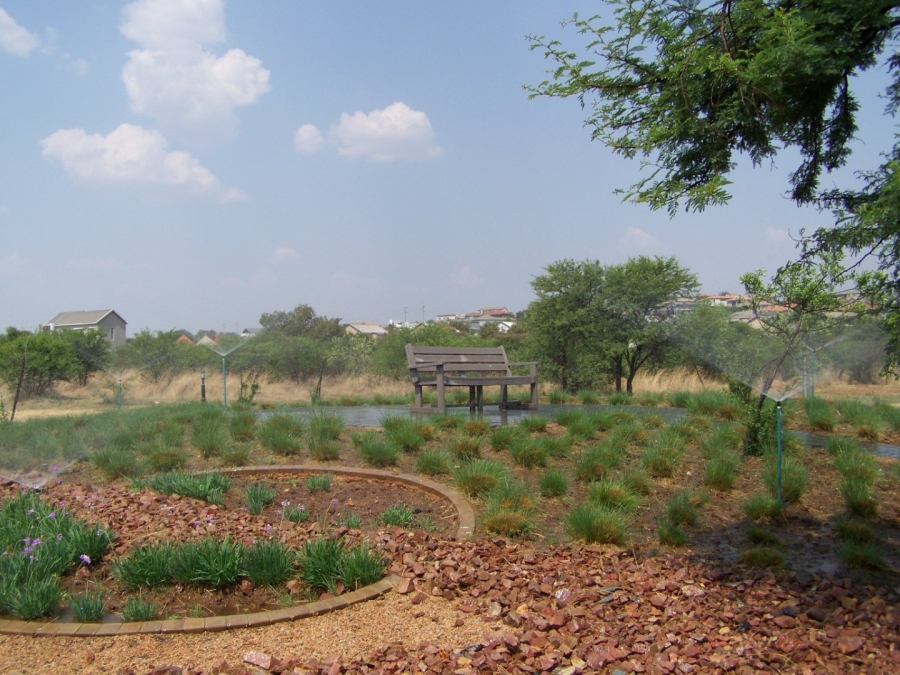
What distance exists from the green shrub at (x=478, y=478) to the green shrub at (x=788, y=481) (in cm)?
208

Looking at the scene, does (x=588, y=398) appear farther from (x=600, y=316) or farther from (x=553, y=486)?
(x=600, y=316)

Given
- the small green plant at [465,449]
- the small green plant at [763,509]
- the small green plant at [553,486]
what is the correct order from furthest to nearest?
1. the small green plant at [465,449]
2. the small green plant at [553,486]
3. the small green plant at [763,509]

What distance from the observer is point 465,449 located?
6.86 metres

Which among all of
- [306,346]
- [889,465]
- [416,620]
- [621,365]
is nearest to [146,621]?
[416,620]

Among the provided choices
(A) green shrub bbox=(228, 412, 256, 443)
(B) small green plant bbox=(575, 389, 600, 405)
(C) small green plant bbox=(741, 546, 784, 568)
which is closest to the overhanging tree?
(C) small green plant bbox=(741, 546, 784, 568)

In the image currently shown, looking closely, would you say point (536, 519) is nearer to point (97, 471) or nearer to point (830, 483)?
point (830, 483)

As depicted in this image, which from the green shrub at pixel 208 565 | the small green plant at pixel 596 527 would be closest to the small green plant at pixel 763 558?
the small green plant at pixel 596 527

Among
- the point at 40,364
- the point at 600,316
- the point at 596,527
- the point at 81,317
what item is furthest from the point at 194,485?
the point at 81,317

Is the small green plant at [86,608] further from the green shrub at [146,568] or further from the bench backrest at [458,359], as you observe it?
the bench backrest at [458,359]

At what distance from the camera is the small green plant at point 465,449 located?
267 inches

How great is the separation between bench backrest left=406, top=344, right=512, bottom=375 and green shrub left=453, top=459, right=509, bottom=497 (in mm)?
3997

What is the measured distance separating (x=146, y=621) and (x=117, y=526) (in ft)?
5.04

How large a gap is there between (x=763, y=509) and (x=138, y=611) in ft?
13.5

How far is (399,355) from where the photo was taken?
71.1ft
